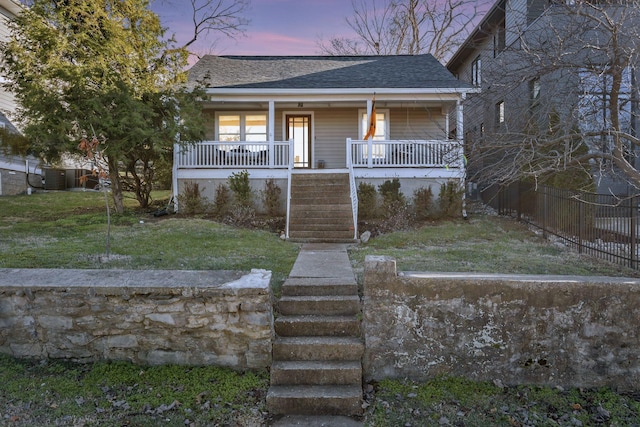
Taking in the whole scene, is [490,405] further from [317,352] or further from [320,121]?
[320,121]

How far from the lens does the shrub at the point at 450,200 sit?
1149 cm

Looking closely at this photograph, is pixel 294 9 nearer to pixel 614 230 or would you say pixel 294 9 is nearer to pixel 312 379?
pixel 614 230

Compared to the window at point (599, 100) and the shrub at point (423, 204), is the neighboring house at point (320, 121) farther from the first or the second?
the window at point (599, 100)

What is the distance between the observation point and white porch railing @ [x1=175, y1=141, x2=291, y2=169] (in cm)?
1218

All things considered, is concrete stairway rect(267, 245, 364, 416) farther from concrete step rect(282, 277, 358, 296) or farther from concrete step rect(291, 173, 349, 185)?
concrete step rect(291, 173, 349, 185)

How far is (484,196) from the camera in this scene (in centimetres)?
1518

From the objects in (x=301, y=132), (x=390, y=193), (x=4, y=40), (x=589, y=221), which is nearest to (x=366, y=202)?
(x=390, y=193)

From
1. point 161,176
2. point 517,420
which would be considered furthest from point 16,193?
point 517,420

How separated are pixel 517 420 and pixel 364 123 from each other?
12.4 meters

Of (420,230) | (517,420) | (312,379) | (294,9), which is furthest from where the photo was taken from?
(294,9)

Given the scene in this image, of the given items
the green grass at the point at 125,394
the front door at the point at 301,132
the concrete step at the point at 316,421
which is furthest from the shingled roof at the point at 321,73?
the concrete step at the point at 316,421

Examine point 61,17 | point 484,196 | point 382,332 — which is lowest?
point 382,332

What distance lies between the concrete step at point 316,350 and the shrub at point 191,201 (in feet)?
27.6

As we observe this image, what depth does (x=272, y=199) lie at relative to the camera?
11.6m
